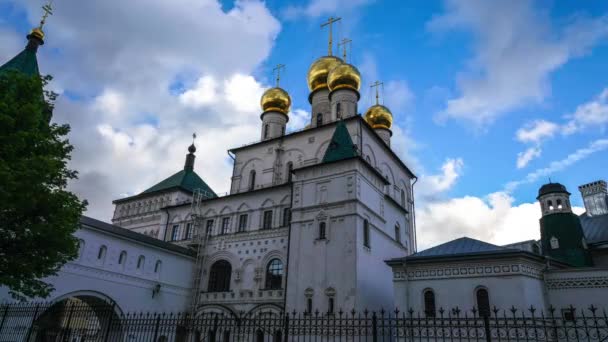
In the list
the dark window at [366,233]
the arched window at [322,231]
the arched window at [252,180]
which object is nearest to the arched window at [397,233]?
the dark window at [366,233]

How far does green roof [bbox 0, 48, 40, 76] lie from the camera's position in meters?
20.7

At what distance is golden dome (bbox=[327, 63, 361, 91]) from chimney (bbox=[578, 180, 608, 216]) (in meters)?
17.7

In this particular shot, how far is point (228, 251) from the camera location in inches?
911

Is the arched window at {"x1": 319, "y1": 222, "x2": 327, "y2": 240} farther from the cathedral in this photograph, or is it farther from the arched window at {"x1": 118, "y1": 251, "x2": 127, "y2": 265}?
the arched window at {"x1": 118, "y1": 251, "x2": 127, "y2": 265}

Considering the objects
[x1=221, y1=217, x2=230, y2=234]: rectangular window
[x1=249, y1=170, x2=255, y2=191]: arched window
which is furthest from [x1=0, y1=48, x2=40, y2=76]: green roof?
[x1=249, y1=170, x2=255, y2=191]: arched window

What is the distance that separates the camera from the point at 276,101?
94.6 ft

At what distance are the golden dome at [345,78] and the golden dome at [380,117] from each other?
4050 mm

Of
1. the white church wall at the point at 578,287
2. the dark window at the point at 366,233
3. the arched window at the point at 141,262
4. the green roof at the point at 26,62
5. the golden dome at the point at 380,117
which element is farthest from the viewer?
the golden dome at the point at 380,117

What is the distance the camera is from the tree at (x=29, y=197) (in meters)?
10.1

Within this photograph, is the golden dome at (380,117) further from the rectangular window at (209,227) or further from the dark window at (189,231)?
the dark window at (189,231)

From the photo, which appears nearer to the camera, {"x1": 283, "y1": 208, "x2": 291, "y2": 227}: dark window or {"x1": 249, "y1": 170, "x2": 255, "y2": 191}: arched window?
{"x1": 283, "y1": 208, "x2": 291, "y2": 227}: dark window

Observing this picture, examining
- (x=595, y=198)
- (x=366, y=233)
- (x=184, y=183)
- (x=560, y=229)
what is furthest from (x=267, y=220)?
(x=595, y=198)

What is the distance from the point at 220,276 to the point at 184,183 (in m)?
9.65

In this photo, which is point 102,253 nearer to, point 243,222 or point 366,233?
point 243,222
